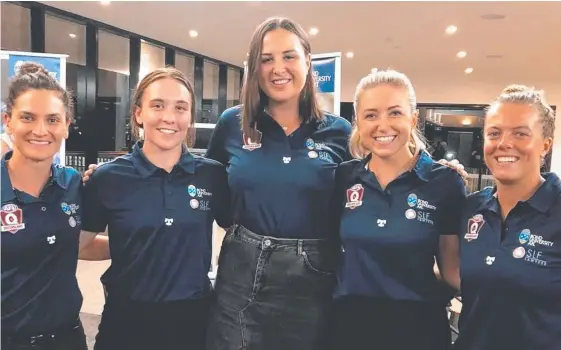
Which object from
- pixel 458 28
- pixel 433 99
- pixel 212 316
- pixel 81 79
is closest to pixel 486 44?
pixel 458 28

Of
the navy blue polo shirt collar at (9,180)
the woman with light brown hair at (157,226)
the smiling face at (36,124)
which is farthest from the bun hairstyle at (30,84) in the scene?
the woman with light brown hair at (157,226)

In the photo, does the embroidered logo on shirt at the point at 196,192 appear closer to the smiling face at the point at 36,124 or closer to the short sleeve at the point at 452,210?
the smiling face at the point at 36,124

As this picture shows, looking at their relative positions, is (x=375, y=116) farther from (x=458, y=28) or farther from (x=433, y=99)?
(x=433, y=99)

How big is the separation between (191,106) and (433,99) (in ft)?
41.3

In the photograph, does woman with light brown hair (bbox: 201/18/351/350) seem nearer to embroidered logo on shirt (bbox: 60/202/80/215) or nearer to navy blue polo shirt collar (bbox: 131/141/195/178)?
navy blue polo shirt collar (bbox: 131/141/195/178)

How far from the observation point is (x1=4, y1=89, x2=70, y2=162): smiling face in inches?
71.3

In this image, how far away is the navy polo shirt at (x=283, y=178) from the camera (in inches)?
73.5

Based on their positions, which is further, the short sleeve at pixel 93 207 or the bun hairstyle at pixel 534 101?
the short sleeve at pixel 93 207

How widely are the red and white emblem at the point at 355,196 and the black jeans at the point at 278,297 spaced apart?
0.19 m

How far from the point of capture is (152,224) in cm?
185

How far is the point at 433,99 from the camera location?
13703 millimetres

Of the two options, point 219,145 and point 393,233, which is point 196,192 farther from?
point 393,233

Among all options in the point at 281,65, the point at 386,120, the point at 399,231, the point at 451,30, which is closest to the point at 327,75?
the point at 281,65

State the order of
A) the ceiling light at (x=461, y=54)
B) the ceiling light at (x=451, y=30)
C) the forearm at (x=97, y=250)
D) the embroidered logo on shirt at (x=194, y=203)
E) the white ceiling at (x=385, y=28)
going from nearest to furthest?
the embroidered logo on shirt at (x=194, y=203) → the forearm at (x=97, y=250) → the white ceiling at (x=385, y=28) → the ceiling light at (x=451, y=30) → the ceiling light at (x=461, y=54)
